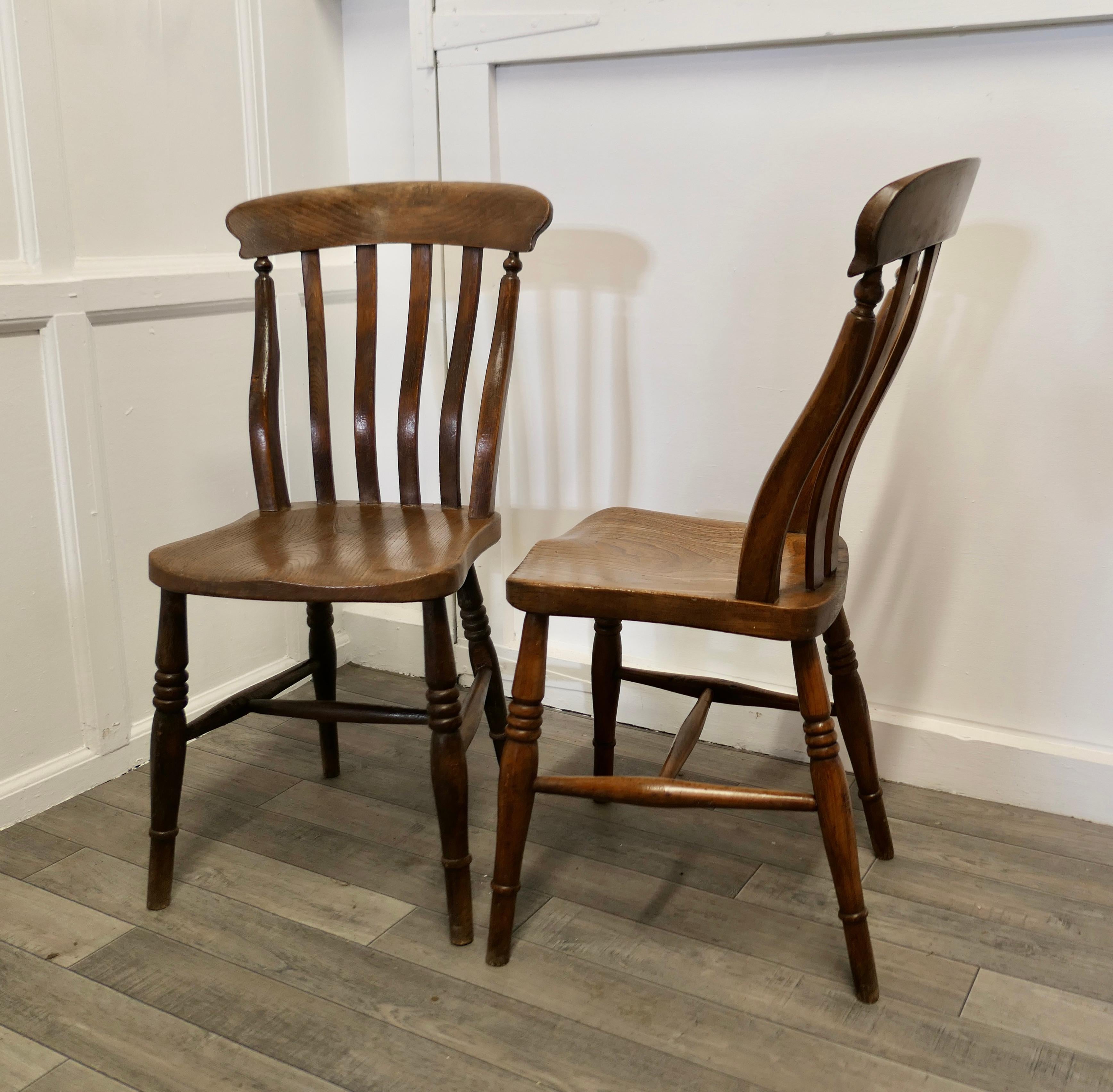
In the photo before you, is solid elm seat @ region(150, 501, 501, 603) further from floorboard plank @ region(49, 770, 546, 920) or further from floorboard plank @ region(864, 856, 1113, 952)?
floorboard plank @ region(864, 856, 1113, 952)

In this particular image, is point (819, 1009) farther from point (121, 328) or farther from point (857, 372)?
point (121, 328)

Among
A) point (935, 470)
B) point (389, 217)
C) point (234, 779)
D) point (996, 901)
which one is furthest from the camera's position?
point (234, 779)

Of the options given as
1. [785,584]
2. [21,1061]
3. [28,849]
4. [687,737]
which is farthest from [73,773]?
[785,584]

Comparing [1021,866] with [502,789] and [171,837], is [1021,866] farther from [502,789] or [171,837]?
[171,837]

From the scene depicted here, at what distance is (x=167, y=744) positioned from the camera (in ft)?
4.68

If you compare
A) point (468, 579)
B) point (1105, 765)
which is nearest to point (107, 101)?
point (468, 579)

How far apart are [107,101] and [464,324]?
0.69 metres

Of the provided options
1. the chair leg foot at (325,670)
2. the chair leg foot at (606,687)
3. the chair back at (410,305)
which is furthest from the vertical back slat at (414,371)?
the chair leg foot at (606,687)

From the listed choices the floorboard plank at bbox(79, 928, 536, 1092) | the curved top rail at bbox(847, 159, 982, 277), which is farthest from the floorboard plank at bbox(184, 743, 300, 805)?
the curved top rail at bbox(847, 159, 982, 277)

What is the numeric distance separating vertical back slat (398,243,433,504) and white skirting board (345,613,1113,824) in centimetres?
57

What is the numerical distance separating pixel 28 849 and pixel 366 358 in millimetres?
885

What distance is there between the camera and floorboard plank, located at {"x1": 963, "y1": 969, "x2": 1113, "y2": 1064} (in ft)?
4.04

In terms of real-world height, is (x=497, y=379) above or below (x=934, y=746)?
above

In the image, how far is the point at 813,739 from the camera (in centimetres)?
125
